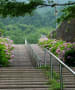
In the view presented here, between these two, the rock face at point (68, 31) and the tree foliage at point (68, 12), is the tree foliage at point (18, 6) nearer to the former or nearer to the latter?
the tree foliage at point (68, 12)

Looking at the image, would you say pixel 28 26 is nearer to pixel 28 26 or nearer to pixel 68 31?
pixel 28 26

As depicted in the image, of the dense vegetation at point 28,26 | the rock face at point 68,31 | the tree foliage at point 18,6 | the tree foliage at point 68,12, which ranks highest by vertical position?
the tree foliage at point 18,6

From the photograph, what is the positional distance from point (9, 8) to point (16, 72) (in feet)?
7.03

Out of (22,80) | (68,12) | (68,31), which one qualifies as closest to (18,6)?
(68,12)

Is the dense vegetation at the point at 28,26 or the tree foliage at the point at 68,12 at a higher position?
the tree foliage at the point at 68,12

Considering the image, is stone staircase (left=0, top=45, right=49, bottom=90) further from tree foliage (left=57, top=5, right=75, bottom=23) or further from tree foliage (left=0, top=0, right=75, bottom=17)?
tree foliage (left=57, top=5, right=75, bottom=23)

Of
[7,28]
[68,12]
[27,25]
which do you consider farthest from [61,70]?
[27,25]

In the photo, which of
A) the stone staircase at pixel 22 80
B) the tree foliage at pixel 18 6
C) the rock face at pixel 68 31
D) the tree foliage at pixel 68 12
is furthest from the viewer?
the rock face at pixel 68 31

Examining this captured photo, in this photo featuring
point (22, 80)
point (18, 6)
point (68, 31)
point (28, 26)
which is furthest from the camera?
point (28, 26)

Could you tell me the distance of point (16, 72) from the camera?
24.7ft

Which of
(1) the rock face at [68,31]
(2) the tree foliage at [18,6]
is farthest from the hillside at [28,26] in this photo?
(2) the tree foliage at [18,6]

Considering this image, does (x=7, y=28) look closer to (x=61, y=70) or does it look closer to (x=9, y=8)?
(x=9, y=8)

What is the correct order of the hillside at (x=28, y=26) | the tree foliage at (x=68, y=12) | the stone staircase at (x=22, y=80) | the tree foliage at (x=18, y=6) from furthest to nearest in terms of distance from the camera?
the hillside at (x=28, y=26) < the tree foliage at (x=68, y=12) < the tree foliage at (x=18, y=6) < the stone staircase at (x=22, y=80)

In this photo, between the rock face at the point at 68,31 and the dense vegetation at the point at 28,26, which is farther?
the dense vegetation at the point at 28,26
